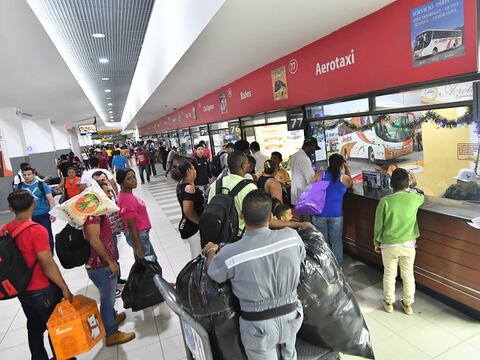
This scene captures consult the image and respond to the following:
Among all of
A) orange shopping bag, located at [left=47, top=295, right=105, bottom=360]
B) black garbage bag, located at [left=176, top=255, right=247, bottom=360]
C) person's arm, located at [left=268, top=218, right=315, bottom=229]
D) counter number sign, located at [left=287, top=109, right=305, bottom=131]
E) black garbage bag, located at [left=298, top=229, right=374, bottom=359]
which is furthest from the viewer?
counter number sign, located at [left=287, top=109, right=305, bottom=131]

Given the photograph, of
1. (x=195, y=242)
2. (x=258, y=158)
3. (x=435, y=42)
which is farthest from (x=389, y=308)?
(x=258, y=158)

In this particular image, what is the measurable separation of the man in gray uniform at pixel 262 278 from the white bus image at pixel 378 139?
2.61 metres

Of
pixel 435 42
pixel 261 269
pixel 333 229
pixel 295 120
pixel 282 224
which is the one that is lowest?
pixel 333 229

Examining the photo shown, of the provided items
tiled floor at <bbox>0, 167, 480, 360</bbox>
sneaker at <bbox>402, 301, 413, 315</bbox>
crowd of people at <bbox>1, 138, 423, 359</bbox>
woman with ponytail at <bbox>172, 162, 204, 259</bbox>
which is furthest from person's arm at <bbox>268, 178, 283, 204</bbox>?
sneaker at <bbox>402, 301, 413, 315</bbox>

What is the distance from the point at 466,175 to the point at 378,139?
3.77ft

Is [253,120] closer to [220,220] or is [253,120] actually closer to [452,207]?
[452,207]

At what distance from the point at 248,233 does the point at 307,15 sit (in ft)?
8.95

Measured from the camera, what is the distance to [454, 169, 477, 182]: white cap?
2.95 meters

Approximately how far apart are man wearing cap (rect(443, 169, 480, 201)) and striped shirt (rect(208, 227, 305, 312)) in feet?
7.30

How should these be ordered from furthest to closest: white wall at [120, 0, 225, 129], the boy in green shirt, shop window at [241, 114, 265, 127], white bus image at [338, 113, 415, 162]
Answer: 1. shop window at [241, 114, 265, 127]
2. white bus image at [338, 113, 415, 162]
3. white wall at [120, 0, 225, 129]
4. the boy in green shirt

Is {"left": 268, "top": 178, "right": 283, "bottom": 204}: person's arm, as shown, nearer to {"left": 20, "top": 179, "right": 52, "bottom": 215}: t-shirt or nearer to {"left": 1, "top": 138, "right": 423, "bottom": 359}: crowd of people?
{"left": 1, "top": 138, "right": 423, "bottom": 359}: crowd of people

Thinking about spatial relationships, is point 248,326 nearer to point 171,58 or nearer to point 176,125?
point 171,58

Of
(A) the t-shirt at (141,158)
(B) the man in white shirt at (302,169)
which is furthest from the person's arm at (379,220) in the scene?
(A) the t-shirt at (141,158)

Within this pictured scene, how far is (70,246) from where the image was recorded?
2590 mm
